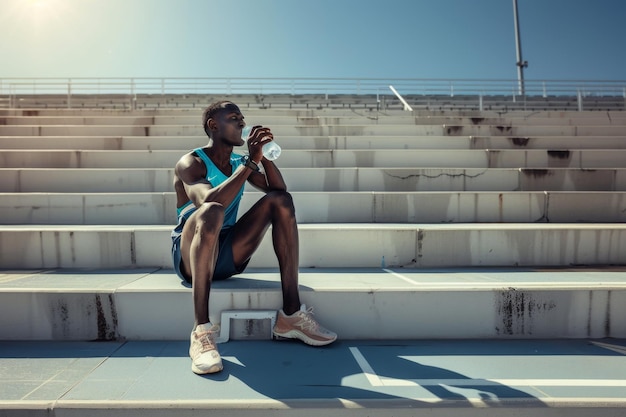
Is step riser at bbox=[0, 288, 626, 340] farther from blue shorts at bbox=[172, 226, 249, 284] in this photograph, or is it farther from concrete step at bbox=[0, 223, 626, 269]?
concrete step at bbox=[0, 223, 626, 269]

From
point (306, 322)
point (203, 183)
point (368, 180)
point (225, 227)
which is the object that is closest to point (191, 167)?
point (203, 183)

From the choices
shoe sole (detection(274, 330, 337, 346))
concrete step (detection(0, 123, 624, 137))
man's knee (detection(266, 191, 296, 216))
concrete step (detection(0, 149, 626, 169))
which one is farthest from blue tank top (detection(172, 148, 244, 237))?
concrete step (detection(0, 123, 624, 137))

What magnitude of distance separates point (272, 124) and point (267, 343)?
503 cm

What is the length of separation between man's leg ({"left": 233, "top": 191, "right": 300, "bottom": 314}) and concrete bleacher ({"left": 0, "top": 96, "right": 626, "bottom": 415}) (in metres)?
0.15

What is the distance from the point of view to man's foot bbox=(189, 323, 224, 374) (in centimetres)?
173

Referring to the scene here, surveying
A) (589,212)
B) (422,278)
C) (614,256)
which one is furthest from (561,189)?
(422,278)

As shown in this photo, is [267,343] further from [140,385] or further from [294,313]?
[140,385]

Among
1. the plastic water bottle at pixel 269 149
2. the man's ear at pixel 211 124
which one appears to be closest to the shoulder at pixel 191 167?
the man's ear at pixel 211 124

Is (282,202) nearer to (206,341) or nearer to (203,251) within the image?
(203,251)

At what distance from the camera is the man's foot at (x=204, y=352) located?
1.73 m

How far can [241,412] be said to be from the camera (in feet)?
4.81

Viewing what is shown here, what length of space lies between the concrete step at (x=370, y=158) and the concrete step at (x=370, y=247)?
73.6 inches

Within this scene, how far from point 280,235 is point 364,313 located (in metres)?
0.67

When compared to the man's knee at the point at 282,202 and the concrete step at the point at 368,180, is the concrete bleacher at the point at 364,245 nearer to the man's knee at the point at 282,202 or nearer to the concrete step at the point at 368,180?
the concrete step at the point at 368,180
